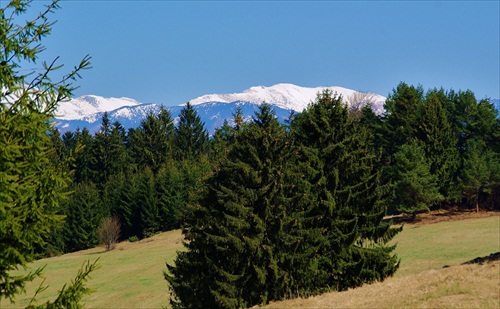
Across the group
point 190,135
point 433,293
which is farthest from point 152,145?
point 433,293

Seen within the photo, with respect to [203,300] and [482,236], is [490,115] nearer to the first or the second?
[482,236]

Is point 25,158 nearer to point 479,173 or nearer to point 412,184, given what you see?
point 412,184

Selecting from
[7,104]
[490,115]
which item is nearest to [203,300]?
[7,104]

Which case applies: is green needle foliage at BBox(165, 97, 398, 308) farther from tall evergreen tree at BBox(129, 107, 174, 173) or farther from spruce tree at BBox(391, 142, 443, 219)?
tall evergreen tree at BBox(129, 107, 174, 173)

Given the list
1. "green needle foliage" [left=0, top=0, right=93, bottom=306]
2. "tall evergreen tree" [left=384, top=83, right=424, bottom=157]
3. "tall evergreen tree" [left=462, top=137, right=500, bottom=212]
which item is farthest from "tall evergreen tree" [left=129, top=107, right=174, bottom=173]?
"green needle foliage" [left=0, top=0, right=93, bottom=306]

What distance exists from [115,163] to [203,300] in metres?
97.0

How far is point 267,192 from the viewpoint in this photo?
91.7ft

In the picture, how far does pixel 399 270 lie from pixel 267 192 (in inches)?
557

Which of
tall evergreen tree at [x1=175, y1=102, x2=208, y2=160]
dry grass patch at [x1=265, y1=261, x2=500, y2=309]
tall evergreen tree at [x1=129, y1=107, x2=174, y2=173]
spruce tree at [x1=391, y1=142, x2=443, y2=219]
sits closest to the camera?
dry grass patch at [x1=265, y1=261, x2=500, y2=309]

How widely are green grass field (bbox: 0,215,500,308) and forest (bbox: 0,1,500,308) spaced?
138 inches

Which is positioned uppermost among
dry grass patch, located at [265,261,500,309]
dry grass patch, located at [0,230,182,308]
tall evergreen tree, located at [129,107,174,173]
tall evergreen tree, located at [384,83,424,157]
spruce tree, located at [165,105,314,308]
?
tall evergreen tree, located at [129,107,174,173]

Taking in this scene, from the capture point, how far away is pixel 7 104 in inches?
374

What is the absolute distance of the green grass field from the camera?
2350 cm

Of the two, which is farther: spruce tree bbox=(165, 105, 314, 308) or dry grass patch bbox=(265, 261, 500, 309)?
spruce tree bbox=(165, 105, 314, 308)
